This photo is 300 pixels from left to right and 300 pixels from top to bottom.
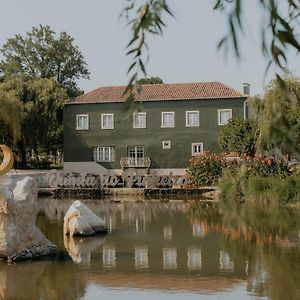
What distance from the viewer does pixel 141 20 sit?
3363 millimetres

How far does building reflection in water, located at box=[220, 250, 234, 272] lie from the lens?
12518mm

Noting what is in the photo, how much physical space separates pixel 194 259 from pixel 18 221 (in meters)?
3.66

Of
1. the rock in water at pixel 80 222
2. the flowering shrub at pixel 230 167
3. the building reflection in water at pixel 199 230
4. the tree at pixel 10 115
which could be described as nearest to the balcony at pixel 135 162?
the tree at pixel 10 115

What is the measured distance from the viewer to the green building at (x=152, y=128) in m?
48.2

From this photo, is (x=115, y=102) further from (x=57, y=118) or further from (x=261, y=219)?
(x=261, y=219)

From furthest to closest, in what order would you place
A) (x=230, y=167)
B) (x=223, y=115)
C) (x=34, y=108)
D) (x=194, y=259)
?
(x=223, y=115) → (x=34, y=108) → (x=230, y=167) → (x=194, y=259)

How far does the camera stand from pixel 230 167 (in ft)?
112

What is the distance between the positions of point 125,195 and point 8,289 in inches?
1005

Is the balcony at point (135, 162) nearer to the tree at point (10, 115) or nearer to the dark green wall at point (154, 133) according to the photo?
the dark green wall at point (154, 133)

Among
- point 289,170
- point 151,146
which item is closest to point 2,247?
point 289,170

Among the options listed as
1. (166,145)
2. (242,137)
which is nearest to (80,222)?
(242,137)

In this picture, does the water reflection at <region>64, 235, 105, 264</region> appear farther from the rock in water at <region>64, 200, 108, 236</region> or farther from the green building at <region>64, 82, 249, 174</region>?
the green building at <region>64, 82, 249, 174</region>

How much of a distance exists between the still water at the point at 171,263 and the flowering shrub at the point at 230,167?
8946mm

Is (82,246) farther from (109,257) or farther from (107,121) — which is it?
(107,121)
